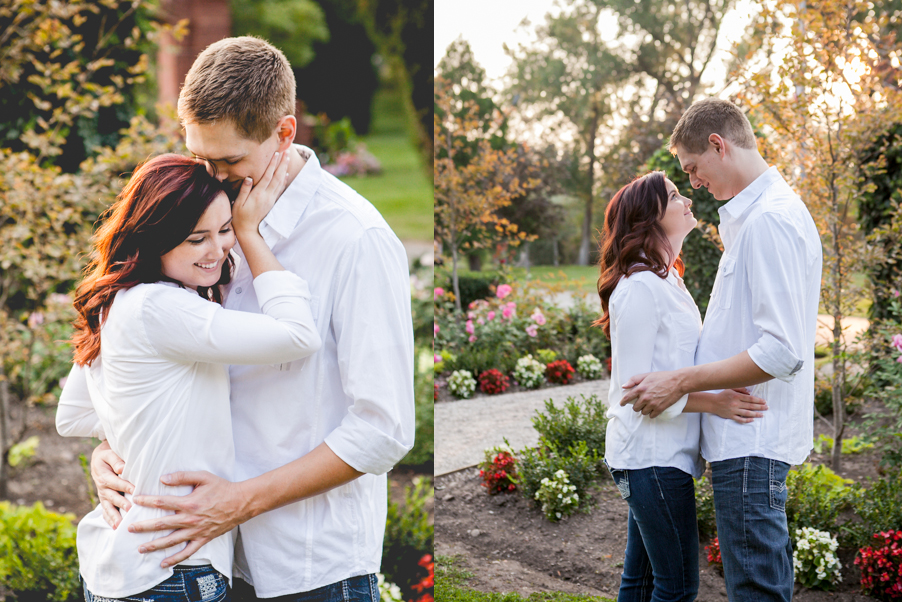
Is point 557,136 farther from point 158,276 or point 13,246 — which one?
point 158,276

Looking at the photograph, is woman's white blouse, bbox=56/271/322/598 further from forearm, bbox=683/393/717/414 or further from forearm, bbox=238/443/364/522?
forearm, bbox=683/393/717/414

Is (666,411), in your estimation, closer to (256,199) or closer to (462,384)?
(256,199)

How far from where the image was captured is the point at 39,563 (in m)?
3.17

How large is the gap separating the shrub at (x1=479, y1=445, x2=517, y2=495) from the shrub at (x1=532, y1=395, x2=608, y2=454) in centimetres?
22

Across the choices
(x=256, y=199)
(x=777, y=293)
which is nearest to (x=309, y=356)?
(x=256, y=199)

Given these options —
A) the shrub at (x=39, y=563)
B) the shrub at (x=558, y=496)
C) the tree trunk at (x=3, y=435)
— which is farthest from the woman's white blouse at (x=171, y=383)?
the tree trunk at (x=3, y=435)

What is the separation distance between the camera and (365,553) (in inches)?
56.8

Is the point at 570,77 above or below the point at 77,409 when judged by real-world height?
above

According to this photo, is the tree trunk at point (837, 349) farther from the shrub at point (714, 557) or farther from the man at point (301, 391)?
the man at point (301, 391)

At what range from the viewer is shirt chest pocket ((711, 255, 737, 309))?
72.5 inches

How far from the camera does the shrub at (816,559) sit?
2.94m

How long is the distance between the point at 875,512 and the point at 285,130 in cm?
300

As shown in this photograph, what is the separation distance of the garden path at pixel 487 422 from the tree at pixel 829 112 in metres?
1.48

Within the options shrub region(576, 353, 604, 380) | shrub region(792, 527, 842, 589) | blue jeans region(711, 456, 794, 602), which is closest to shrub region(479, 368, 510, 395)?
shrub region(576, 353, 604, 380)
